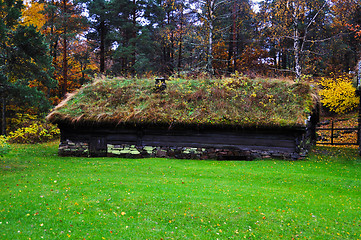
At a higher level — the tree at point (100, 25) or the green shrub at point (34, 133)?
the tree at point (100, 25)

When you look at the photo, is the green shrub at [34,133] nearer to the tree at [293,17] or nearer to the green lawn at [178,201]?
the green lawn at [178,201]

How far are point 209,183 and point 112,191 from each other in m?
3.20

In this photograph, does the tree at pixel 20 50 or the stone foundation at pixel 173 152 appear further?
the stone foundation at pixel 173 152

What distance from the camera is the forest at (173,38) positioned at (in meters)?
18.6

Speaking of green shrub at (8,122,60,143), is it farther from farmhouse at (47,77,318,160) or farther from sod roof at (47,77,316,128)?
farmhouse at (47,77,318,160)

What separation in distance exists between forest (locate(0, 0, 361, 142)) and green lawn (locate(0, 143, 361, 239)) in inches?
295

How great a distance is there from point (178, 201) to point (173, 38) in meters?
22.2

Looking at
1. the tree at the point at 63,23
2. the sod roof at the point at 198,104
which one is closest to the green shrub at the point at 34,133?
the tree at the point at 63,23

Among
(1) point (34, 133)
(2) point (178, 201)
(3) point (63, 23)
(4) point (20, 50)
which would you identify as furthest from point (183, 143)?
(3) point (63, 23)

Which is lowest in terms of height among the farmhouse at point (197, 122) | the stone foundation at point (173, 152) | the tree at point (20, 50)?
the stone foundation at point (173, 152)

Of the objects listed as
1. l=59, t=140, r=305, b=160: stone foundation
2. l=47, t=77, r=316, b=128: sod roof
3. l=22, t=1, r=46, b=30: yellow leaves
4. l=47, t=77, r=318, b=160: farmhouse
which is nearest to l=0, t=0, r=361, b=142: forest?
l=22, t=1, r=46, b=30: yellow leaves

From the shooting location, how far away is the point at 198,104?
13680mm

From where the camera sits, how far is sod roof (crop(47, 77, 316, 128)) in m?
12.6

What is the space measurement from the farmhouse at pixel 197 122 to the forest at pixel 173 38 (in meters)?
2.51
